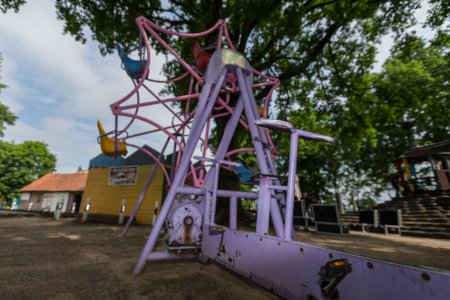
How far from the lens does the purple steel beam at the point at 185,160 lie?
9.51ft

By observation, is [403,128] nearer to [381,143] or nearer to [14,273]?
[381,143]

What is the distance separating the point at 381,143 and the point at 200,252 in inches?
1142

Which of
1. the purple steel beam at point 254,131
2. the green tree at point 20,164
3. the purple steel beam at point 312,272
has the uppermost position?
the green tree at point 20,164

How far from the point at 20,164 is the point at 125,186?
39.6m

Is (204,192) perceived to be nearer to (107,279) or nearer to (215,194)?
(215,194)

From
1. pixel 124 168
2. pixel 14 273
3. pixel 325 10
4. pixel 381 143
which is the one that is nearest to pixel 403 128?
pixel 381 143

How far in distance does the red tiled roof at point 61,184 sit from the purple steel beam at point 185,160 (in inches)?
1190

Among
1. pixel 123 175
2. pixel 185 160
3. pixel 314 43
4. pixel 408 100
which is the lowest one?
pixel 185 160

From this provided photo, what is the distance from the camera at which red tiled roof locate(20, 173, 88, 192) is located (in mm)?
28156

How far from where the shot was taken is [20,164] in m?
40.1

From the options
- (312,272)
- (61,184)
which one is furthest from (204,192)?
(61,184)

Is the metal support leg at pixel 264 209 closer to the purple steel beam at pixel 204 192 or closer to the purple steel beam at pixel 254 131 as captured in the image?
the purple steel beam at pixel 254 131

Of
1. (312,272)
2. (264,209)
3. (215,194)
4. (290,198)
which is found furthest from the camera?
(215,194)

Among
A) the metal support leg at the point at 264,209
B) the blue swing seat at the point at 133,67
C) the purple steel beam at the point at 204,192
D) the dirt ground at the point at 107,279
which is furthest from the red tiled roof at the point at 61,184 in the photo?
the metal support leg at the point at 264,209
